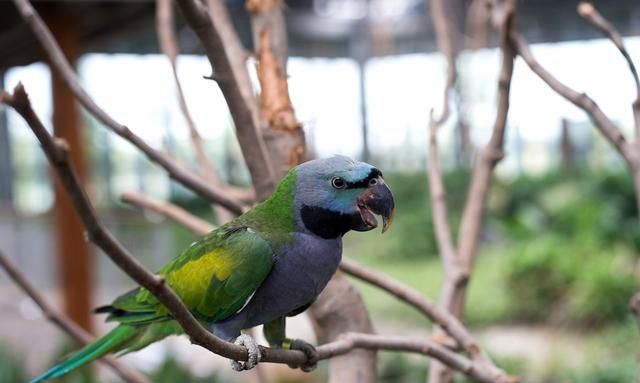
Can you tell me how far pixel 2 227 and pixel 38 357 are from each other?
2.45 meters

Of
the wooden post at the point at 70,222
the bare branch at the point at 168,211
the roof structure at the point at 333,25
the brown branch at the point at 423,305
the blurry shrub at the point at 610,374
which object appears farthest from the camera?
the roof structure at the point at 333,25

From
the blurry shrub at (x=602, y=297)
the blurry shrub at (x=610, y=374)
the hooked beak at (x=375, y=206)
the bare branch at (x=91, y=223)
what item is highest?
the bare branch at (x=91, y=223)

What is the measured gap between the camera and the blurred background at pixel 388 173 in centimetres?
311

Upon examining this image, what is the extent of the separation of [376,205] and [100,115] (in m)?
0.46

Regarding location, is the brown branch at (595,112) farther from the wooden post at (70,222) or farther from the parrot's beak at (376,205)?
the wooden post at (70,222)

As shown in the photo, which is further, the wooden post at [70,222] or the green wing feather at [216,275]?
the wooden post at [70,222]

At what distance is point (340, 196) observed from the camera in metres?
0.78

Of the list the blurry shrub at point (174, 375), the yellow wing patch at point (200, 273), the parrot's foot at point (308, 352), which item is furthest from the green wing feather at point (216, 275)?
the blurry shrub at point (174, 375)

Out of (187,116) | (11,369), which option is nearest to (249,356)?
(187,116)

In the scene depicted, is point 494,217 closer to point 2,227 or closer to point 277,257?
point 2,227

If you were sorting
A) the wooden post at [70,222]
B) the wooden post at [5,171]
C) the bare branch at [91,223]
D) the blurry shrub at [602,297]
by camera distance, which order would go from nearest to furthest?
the bare branch at [91,223] < the wooden post at [70,222] < the blurry shrub at [602,297] < the wooden post at [5,171]

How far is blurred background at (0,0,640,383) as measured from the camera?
10.2 ft

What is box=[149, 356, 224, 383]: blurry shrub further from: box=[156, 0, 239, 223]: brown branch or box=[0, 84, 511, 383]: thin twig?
box=[0, 84, 511, 383]: thin twig

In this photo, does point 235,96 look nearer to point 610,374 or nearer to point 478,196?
point 478,196
